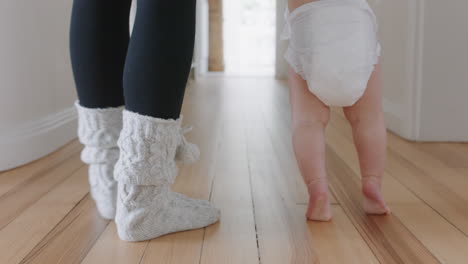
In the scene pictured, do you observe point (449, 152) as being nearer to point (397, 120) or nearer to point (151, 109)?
point (397, 120)

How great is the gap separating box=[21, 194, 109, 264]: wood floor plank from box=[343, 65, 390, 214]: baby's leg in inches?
19.5

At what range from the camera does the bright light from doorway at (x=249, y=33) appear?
7438mm

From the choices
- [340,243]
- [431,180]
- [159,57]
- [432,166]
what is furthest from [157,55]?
[432,166]

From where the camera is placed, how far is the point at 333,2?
1.02 metres

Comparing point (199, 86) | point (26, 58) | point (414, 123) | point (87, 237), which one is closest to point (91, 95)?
point (87, 237)

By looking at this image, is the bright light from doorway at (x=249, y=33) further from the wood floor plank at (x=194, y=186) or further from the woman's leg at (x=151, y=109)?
the woman's leg at (x=151, y=109)

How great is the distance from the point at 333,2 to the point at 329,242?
1.37 feet

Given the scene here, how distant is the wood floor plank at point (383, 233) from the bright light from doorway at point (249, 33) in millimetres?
6112

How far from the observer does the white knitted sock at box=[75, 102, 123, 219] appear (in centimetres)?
104

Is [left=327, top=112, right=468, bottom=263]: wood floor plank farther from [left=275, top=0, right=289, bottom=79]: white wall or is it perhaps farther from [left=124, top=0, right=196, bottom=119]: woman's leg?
[left=275, top=0, right=289, bottom=79]: white wall

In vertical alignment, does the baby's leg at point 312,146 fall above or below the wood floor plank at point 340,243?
above

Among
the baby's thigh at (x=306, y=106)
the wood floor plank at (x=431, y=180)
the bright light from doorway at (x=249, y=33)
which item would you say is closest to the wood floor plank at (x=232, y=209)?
the baby's thigh at (x=306, y=106)

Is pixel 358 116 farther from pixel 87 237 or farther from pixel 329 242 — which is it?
pixel 87 237

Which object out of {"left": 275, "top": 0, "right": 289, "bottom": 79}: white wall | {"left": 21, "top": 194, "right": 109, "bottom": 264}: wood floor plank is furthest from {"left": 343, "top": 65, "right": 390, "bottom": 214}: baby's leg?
{"left": 275, "top": 0, "right": 289, "bottom": 79}: white wall
